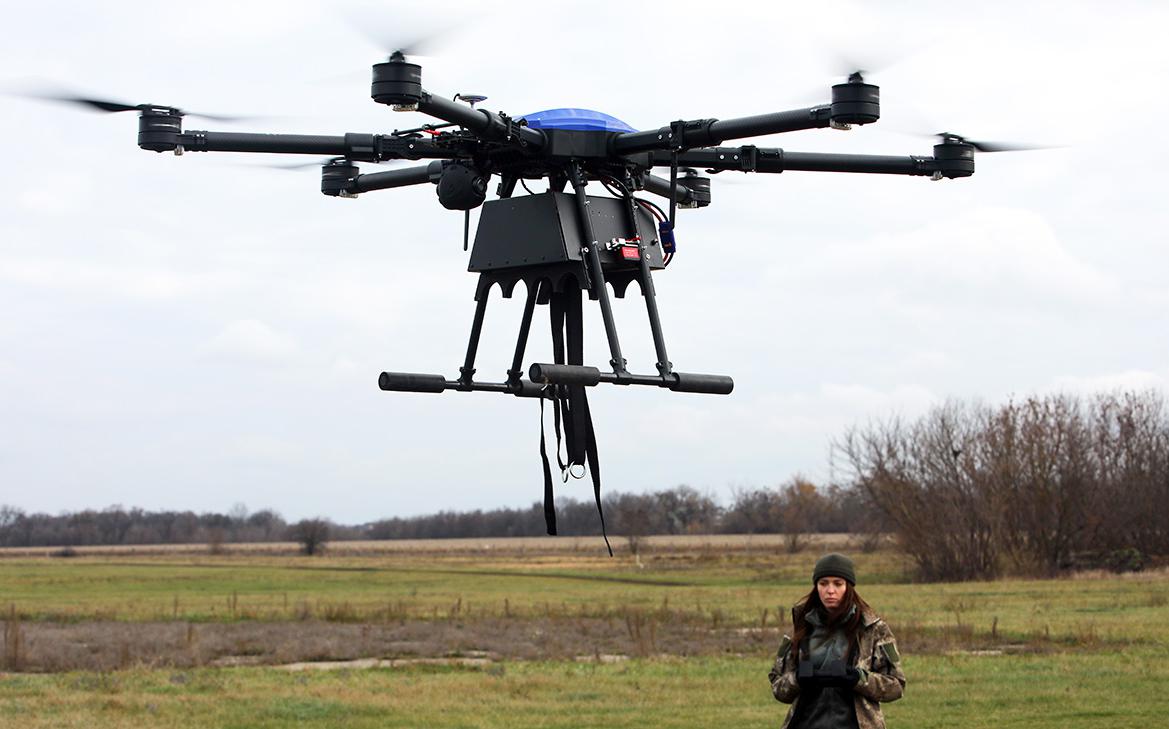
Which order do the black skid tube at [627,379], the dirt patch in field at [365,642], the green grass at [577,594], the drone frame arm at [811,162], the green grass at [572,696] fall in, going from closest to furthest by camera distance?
the black skid tube at [627,379], the drone frame arm at [811,162], the green grass at [572,696], the dirt patch in field at [365,642], the green grass at [577,594]

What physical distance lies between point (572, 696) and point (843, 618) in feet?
48.7

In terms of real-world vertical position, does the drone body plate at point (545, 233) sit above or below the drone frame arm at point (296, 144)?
below

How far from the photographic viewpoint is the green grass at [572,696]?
18.7 metres

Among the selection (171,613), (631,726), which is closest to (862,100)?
(631,726)

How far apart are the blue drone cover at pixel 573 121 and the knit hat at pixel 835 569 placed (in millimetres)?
2340

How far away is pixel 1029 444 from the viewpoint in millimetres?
64875

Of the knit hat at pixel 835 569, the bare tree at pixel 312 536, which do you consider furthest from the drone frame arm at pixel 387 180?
the bare tree at pixel 312 536

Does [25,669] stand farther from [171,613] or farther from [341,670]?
[171,613]

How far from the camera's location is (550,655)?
28141mm

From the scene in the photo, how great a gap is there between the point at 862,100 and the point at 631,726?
13.1 metres

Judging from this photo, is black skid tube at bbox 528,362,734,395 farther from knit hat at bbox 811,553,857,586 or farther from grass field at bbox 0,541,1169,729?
grass field at bbox 0,541,1169,729

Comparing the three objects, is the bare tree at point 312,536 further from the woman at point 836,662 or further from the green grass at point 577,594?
the woman at point 836,662

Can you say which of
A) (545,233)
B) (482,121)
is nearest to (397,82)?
(482,121)

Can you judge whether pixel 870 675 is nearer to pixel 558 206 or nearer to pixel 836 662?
pixel 836 662
